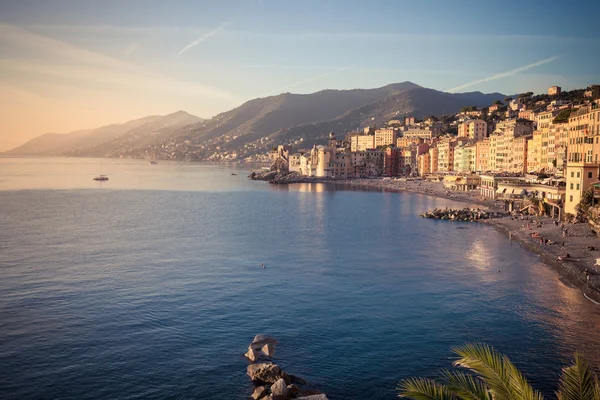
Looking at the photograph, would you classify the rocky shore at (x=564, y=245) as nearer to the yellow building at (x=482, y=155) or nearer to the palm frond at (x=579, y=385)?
the palm frond at (x=579, y=385)

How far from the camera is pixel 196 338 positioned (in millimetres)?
21484

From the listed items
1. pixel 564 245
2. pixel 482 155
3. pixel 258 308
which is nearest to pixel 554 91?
pixel 482 155

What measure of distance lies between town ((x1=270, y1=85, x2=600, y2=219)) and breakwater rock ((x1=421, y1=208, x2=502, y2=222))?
6048mm

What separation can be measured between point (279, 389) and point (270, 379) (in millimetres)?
1281

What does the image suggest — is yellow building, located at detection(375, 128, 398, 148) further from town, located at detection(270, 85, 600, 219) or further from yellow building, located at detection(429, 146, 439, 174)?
yellow building, located at detection(429, 146, 439, 174)

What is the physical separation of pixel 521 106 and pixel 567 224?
112m

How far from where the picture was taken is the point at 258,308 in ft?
83.9

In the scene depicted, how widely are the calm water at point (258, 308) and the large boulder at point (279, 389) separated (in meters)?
1.34

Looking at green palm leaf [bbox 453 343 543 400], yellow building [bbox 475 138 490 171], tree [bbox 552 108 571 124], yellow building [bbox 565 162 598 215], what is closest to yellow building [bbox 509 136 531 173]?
tree [bbox 552 108 571 124]

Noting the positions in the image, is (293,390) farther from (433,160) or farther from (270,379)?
(433,160)

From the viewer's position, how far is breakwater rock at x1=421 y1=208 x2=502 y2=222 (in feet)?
198

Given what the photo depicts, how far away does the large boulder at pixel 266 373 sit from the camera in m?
17.2

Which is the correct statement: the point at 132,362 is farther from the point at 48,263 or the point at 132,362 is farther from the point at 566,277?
the point at 566,277

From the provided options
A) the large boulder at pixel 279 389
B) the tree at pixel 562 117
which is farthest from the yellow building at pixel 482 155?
the large boulder at pixel 279 389
